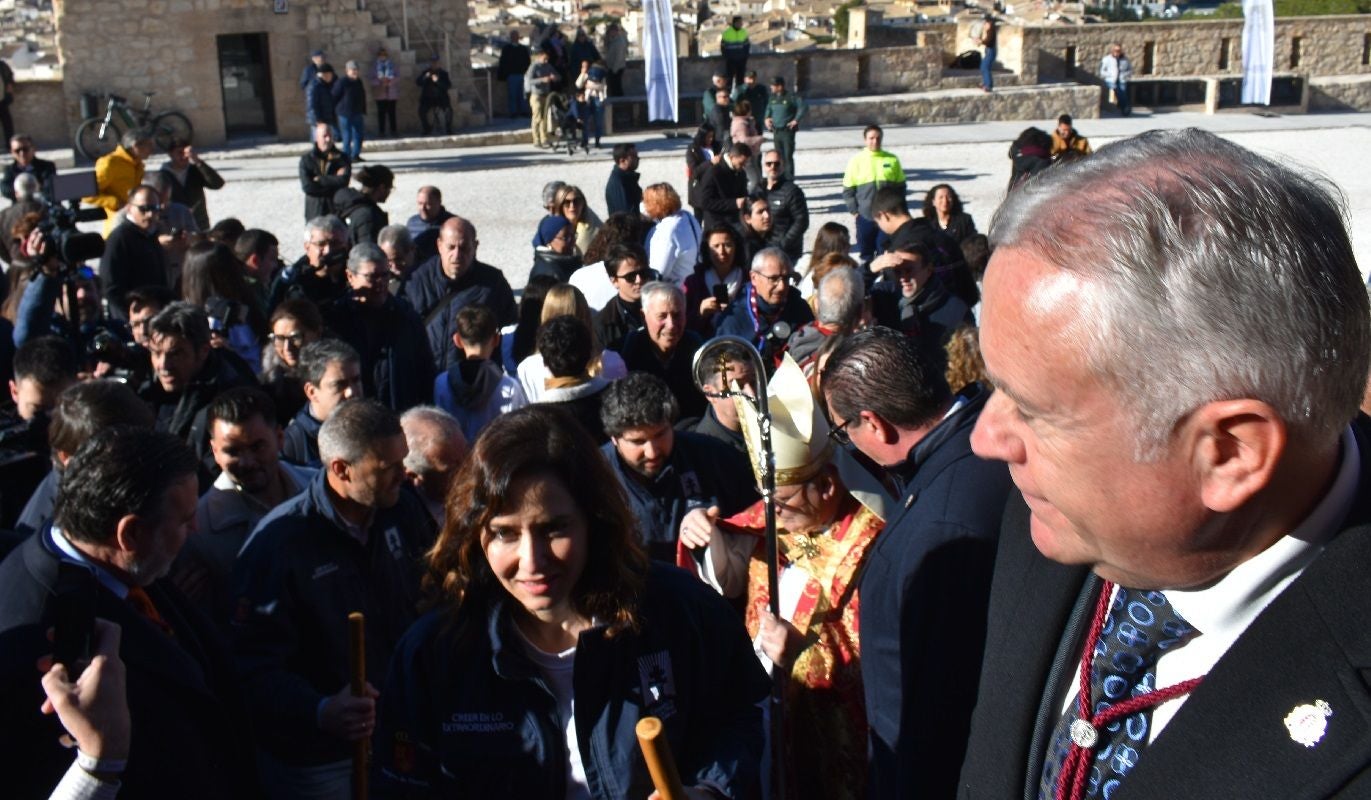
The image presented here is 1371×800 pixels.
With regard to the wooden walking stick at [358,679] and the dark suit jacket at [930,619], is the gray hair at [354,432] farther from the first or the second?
the dark suit jacket at [930,619]

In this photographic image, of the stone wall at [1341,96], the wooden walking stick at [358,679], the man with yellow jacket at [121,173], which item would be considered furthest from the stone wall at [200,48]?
the wooden walking stick at [358,679]

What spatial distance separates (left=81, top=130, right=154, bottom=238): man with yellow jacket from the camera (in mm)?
11328

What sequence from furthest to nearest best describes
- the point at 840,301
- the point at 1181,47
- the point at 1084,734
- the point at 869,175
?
the point at 1181,47
the point at 869,175
the point at 840,301
the point at 1084,734

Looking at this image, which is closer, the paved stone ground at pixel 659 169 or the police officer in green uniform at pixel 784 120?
the paved stone ground at pixel 659 169

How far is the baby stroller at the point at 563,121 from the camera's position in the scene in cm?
2080

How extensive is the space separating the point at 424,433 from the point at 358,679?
1.51 m

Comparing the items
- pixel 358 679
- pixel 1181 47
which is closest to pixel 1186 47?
pixel 1181 47

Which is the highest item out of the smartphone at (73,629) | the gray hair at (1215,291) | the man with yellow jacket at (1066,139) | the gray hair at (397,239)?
the gray hair at (1215,291)

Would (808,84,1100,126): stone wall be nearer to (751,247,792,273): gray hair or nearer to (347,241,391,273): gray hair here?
(751,247,792,273): gray hair

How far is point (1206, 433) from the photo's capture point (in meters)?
1.48

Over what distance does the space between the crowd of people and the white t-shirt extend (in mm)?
12

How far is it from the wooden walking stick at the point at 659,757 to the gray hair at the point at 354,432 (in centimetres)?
Answer: 206

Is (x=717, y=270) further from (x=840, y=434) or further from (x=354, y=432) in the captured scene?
(x=840, y=434)

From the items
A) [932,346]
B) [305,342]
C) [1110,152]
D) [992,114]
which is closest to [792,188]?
[932,346]
